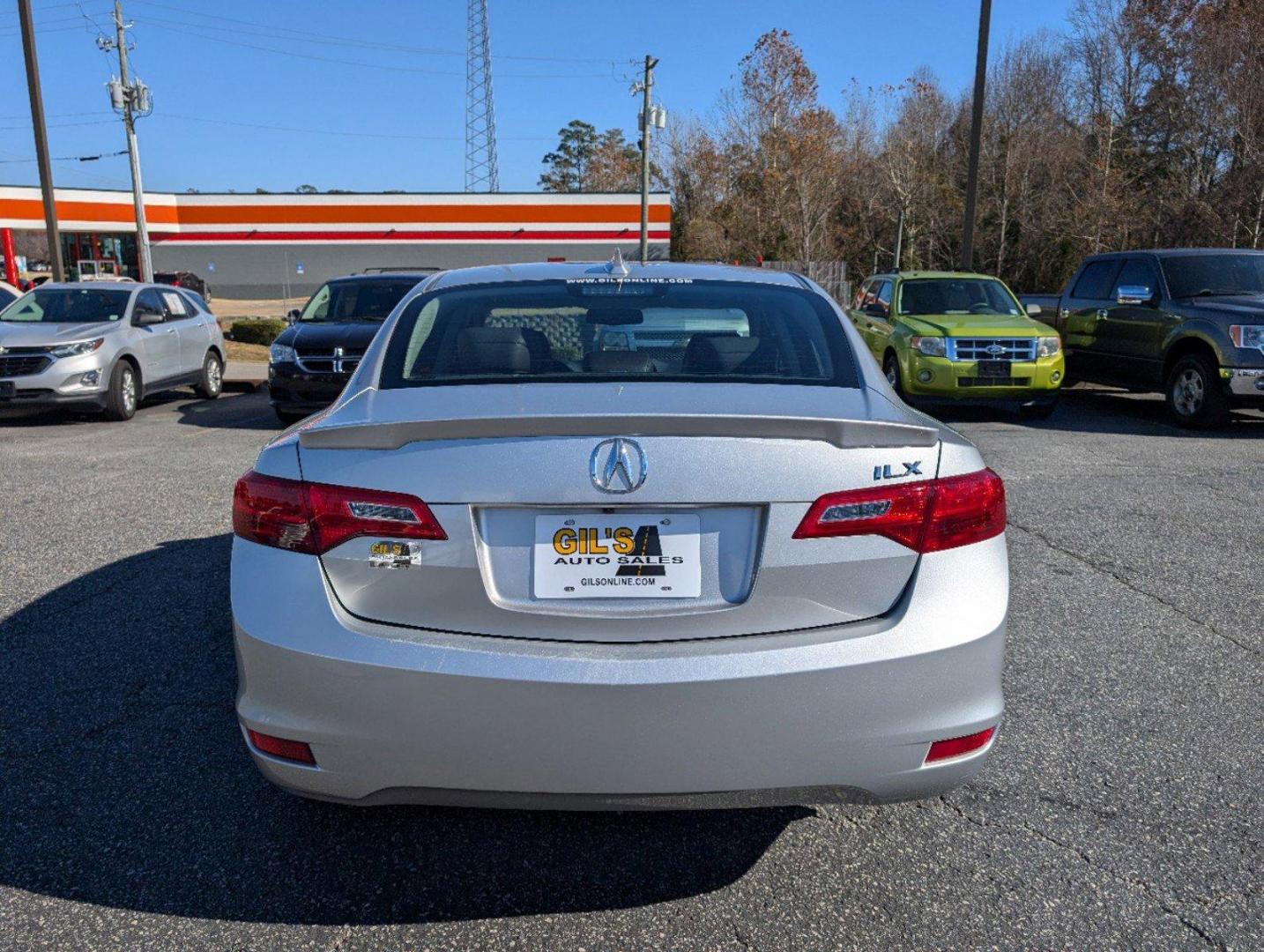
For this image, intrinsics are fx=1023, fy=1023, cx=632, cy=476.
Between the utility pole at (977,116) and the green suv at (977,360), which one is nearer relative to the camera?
the green suv at (977,360)

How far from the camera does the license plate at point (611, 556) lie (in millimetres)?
2295

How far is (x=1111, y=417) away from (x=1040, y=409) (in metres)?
1.19

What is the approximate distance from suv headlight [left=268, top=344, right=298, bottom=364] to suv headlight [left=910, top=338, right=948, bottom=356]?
6.75 m

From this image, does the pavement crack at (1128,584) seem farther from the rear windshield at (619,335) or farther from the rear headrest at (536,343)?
the rear headrest at (536,343)

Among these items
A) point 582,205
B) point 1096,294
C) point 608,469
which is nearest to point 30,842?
point 608,469

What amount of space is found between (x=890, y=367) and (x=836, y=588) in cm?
1028

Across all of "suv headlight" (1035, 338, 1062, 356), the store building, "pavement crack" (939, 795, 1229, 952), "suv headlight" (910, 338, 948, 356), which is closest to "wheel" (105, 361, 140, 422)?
"suv headlight" (910, 338, 948, 356)

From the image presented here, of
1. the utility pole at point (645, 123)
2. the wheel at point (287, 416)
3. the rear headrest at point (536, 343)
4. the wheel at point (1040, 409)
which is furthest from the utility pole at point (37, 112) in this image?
the utility pole at point (645, 123)

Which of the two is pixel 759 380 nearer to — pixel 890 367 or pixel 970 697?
pixel 970 697

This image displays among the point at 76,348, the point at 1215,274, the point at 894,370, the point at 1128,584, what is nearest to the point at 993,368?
the point at 894,370

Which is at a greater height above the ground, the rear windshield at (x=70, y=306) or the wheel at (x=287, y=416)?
the rear windshield at (x=70, y=306)

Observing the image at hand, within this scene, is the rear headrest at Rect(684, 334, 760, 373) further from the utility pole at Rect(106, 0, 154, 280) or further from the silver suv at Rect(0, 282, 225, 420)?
the utility pole at Rect(106, 0, 154, 280)

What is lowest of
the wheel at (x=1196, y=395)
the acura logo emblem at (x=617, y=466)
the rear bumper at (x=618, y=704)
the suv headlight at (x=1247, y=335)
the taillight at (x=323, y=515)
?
the wheel at (x=1196, y=395)

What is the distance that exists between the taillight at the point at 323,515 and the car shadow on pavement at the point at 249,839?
0.97 meters
